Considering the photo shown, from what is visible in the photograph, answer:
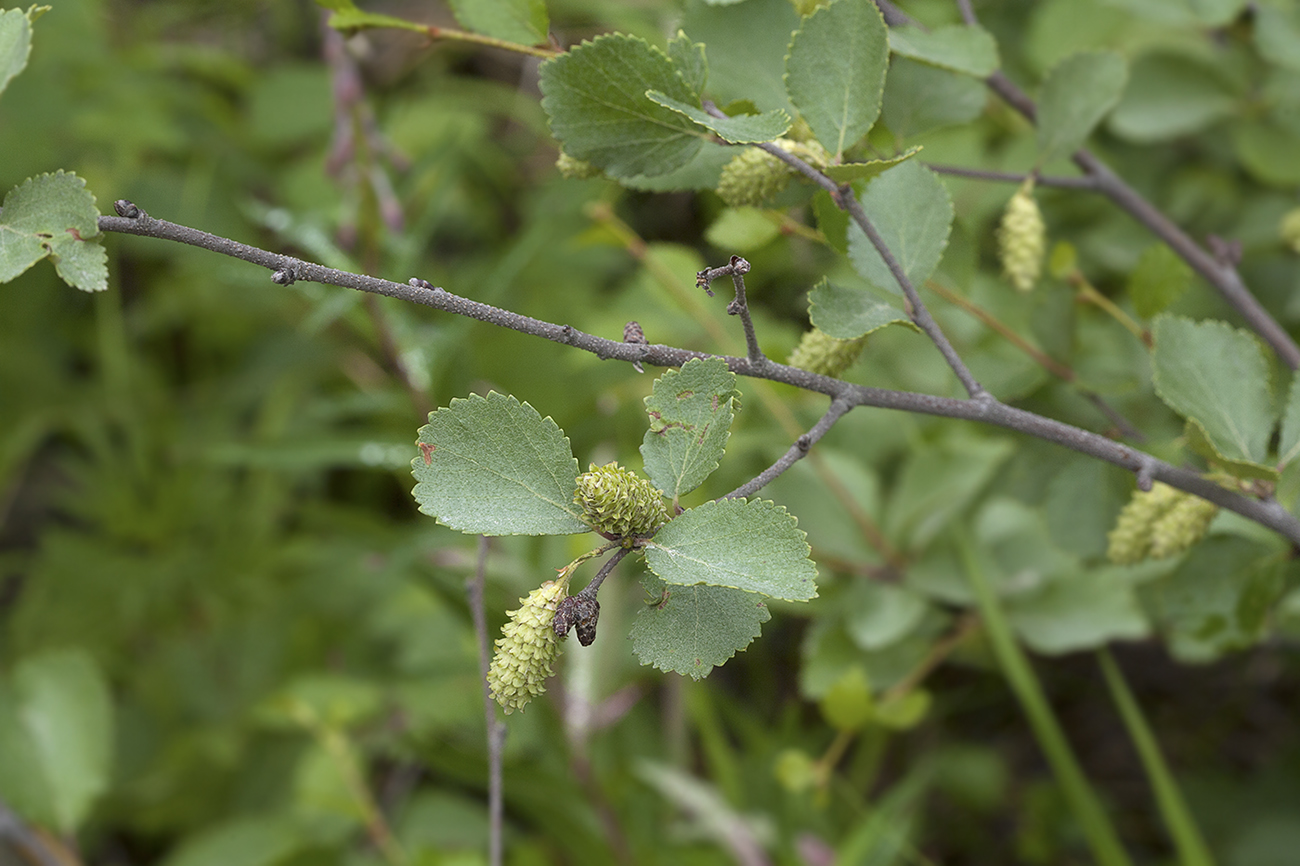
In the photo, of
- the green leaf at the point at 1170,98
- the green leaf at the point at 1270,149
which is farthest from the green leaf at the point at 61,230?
the green leaf at the point at 1270,149

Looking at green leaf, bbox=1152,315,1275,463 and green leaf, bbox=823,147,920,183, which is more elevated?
Result: green leaf, bbox=823,147,920,183

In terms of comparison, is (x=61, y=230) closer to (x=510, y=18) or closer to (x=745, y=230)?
(x=510, y=18)

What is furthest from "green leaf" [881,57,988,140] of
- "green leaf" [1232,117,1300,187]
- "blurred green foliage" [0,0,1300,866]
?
"green leaf" [1232,117,1300,187]

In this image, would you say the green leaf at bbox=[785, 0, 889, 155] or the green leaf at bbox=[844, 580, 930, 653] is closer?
the green leaf at bbox=[785, 0, 889, 155]

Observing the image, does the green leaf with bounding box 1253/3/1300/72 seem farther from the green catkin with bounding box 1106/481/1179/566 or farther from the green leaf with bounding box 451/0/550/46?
the green leaf with bounding box 451/0/550/46

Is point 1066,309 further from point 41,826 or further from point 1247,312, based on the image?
point 41,826

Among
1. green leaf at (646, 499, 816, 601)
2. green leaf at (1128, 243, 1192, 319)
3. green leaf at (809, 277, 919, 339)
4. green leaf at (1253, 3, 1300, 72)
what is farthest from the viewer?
green leaf at (1253, 3, 1300, 72)

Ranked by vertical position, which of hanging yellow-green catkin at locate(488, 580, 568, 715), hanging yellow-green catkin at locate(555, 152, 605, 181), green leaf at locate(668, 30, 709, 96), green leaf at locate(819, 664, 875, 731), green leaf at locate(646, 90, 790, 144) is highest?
green leaf at locate(668, 30, 709, 96)

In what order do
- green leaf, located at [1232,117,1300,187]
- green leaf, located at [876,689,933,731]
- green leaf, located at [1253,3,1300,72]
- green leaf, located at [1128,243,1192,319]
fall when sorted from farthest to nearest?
green leaf, located at [1232,117,1300,187] < green leaf, located at [876,689,933,731] < green leaf, located at [1253,3,1300,72] < green leaf, located at [1128,243,1192,319]
